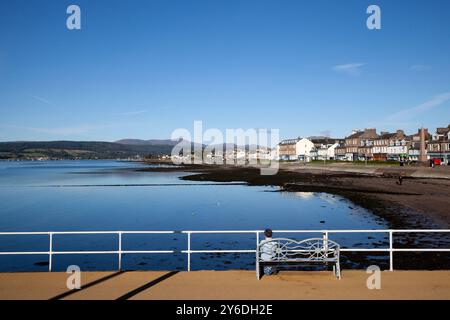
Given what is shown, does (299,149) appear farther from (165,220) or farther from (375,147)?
(165,220)

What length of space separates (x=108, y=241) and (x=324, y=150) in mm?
146385

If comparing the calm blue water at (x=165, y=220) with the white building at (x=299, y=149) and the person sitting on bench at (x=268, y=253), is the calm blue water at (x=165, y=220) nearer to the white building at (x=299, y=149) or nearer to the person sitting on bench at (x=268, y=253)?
the person sitting on bench at (x=268, y=253)

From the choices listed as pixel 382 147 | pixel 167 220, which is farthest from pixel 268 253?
pixel 382 147

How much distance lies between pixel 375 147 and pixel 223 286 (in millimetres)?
126476

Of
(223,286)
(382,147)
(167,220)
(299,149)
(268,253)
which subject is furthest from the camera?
(299,149)

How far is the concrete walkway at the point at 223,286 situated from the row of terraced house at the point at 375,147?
297 feet

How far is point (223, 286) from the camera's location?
8953 mm

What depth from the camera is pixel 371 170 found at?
3219 inches

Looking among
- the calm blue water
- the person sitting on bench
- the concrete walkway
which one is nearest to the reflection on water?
the calm blue water

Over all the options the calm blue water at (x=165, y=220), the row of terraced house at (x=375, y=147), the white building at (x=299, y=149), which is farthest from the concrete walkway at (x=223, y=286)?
the white building at (x=299, y=149)

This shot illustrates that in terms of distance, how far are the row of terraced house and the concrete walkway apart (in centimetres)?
9053

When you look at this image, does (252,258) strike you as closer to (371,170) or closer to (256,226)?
(256,226)

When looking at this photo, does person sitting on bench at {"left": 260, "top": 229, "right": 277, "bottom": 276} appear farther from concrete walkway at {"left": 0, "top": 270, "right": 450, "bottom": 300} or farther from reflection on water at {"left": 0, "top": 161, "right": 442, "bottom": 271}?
reflection on water at {"left": 0, "top": 161, "right": 442, "bottom": 271}
